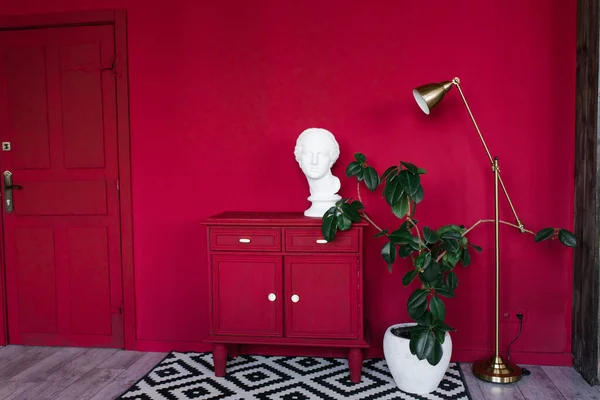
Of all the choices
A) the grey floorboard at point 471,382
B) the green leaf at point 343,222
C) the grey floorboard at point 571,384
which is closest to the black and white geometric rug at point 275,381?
the grey floorboard at point 471,382

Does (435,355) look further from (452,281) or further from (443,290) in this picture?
(452,281)

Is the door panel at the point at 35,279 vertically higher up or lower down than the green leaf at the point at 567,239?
lower down

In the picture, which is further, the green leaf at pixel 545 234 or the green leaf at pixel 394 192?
Answer: the green leaf at pixel 545 234

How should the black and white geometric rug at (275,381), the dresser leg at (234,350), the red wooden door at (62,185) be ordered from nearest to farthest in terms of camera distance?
the black and white geometric rug at (275,381) < the dresser leg at (234,350) < the red wooden door at (62,185)

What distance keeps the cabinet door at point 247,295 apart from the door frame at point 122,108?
2.51ft

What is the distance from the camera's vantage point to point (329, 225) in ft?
8.31

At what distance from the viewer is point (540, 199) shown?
9.41 ft

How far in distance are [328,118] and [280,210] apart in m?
0.62

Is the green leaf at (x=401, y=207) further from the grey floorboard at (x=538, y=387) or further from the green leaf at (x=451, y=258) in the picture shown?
the grey floorboard at (x=538, y=387)

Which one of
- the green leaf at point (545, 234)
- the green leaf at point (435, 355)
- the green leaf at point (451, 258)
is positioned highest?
the green leaf at point (545, 234)

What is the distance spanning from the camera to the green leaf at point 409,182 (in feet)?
7.95

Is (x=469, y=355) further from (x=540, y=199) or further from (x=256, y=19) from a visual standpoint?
(x=256, y=19)

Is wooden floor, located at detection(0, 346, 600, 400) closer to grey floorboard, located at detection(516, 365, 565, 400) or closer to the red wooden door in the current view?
grey floorboard, located at detection(516, 365, 565, 400)

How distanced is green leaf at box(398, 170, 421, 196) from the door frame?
1719 mm
